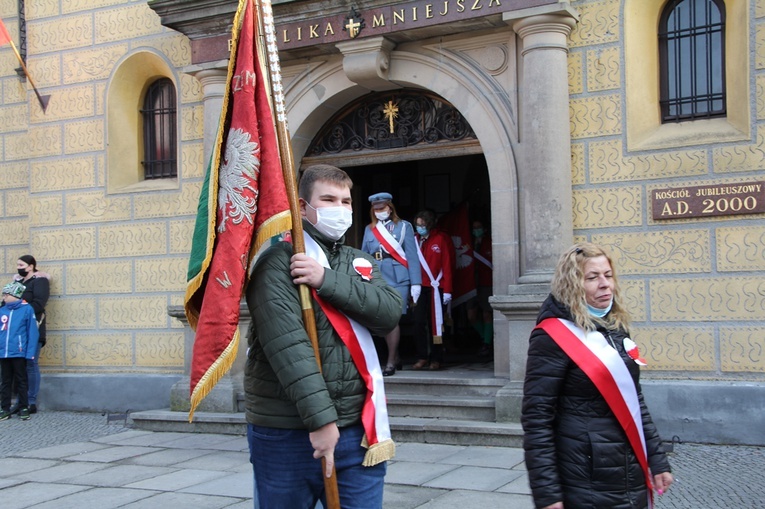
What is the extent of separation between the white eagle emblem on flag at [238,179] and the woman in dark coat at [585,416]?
1.32 m

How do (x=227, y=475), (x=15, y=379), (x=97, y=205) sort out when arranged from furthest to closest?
(x=97, y=205) < (x=15, y=379) < (x=227, y=475)

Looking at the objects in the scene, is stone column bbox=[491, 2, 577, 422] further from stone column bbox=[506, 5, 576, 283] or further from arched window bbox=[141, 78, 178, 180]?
arched window bbox=[141, 78, 178, 180]

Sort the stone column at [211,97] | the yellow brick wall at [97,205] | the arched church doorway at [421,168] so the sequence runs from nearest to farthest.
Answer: the arched church doorway at [421,168] → the stone column at [211,97] → the yellow brick wall at [97,205]

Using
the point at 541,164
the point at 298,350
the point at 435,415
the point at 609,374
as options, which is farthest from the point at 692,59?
the point at 298,350

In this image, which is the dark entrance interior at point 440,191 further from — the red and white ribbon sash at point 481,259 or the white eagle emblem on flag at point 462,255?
the white eagle emblem on flag at point 462,255

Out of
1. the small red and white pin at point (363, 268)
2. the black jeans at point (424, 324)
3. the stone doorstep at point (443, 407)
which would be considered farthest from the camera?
the black jeans at point (424, 324)

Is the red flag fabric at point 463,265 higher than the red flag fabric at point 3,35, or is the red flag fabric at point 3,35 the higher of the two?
the red flag fabric at point 3,35

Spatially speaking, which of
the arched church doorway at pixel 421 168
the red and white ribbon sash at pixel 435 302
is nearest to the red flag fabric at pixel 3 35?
the arched church doorway at pixel 421 168

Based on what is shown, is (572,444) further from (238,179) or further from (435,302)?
(435,302)

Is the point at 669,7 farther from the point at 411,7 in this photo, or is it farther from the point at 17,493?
the point at 17,493

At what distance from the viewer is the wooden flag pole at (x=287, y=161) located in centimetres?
353

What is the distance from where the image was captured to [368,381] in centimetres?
367

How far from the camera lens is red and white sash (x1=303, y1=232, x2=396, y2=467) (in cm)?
360

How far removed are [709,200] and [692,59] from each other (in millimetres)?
1473
